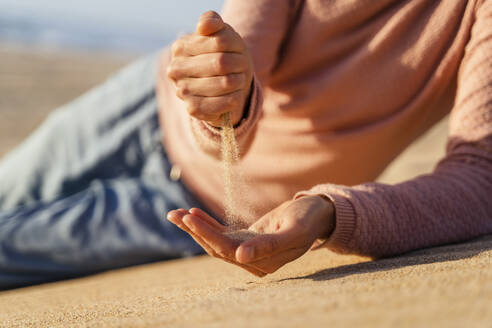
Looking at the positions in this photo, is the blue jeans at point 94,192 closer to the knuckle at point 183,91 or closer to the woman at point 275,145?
the woman at point 275,145

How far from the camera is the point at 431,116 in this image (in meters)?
1.73

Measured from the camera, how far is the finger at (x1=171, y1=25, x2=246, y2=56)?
106 cm

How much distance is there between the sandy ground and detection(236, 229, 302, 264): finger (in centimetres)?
7

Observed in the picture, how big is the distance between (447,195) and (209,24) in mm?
688

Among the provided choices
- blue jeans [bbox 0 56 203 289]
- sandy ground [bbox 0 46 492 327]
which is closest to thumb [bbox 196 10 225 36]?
sandy ground [bbox 0 46 492 327]

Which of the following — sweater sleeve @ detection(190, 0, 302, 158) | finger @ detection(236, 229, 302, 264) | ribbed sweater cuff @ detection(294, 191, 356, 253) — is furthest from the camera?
sweater sleeve @ detection(190, 0, 302, 158)

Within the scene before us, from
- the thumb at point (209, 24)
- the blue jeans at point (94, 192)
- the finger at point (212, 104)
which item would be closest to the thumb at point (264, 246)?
the finger at point (212, 104)

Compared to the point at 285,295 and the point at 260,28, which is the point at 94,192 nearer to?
the point at 260,28

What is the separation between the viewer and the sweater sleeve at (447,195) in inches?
48.0

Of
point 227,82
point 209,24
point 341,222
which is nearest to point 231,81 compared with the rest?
point 227,82

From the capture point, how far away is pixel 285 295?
902 millimetres

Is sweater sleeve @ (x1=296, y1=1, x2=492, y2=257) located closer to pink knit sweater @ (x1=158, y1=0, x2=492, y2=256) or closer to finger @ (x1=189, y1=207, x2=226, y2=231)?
pink knit sweater @ (x1=158, y1=0, x2=492, y2=256)

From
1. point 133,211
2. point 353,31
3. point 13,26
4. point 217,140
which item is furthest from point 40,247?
point 13,26

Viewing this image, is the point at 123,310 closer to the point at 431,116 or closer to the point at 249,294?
the point at 249,294
